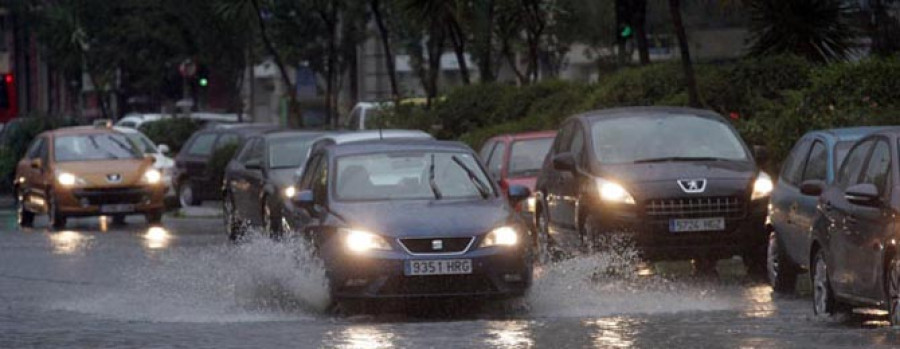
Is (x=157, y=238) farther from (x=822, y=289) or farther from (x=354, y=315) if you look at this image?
(x=822, y=289)

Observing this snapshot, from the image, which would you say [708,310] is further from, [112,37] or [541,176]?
[112,37]

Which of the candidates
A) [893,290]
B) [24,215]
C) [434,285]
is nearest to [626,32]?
[24,215]

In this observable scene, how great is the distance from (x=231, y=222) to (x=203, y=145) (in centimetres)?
1443

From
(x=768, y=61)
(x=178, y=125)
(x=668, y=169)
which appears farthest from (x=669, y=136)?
(x=178, y=125)

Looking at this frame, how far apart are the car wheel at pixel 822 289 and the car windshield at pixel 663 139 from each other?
16.2ft

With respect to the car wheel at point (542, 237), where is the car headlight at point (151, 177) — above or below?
below

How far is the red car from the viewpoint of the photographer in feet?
82.0

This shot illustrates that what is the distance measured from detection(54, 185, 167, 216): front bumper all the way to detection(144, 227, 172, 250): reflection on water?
92 cm

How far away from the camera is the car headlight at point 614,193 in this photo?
64.5 ft

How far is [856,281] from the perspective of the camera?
14.3 metres

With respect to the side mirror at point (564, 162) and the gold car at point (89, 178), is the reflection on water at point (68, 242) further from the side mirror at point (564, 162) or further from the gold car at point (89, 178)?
the side mirror at point (564, 162)

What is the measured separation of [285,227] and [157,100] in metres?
62.4

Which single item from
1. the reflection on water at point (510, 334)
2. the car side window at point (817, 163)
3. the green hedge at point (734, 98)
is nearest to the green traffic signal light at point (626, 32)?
the green hedge at point (734, 98)

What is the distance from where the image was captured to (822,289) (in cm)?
1520
